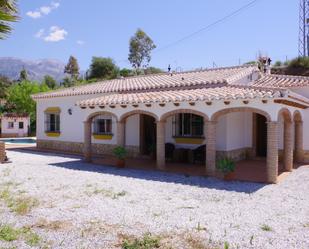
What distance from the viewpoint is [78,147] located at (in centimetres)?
2252

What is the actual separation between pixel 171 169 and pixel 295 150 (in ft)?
23.4

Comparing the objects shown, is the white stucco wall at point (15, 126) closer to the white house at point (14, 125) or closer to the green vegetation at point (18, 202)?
the white house at point (14, 125)

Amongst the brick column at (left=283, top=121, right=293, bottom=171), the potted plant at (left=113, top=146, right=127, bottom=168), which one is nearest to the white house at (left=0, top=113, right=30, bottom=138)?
the potted plant at (left=113, top=146, right=127, bottom=168)

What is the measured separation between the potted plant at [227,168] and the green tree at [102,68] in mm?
55304

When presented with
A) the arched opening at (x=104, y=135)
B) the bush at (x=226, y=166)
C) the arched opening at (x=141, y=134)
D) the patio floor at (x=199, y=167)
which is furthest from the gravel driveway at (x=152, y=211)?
the arched opening at (x=104, y=135)

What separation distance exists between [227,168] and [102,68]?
5752cm

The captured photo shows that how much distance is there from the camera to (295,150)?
17.9 meters

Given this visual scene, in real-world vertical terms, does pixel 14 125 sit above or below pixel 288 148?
above

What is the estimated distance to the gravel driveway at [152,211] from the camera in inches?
265

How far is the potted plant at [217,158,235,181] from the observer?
1270cm

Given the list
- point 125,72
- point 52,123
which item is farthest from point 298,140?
point 125,72

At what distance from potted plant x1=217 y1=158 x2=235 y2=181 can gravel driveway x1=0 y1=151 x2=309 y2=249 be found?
18.0 inches

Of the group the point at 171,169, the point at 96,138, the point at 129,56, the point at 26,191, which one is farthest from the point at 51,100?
the point at 129,56

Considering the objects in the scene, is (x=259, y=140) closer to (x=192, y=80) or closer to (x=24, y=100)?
(x=192, y=80)
